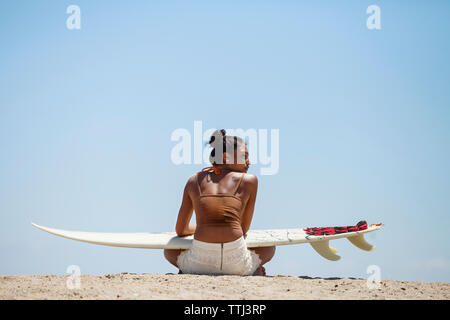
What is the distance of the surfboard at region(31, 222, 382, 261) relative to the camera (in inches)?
189

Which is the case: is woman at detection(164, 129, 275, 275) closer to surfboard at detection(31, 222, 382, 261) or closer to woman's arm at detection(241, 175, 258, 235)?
woman's arm at detection(241, 175, 258, 235)

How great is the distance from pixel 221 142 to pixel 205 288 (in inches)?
60.0

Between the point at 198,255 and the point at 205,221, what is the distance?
0.31m

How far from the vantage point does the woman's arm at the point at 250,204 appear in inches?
175

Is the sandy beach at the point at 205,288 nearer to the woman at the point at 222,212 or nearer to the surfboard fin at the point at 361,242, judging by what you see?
the woman at the point at 222,212

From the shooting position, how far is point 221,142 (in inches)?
181

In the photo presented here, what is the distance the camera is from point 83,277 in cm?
418

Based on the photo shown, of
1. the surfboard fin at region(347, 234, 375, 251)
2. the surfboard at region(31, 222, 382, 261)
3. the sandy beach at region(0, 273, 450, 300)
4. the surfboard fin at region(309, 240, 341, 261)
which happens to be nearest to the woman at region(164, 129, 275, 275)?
the surfboard at region(31, 222, 382, 261)

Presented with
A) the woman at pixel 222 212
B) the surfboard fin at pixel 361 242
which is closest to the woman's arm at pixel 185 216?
the woman at pixel 222 212
